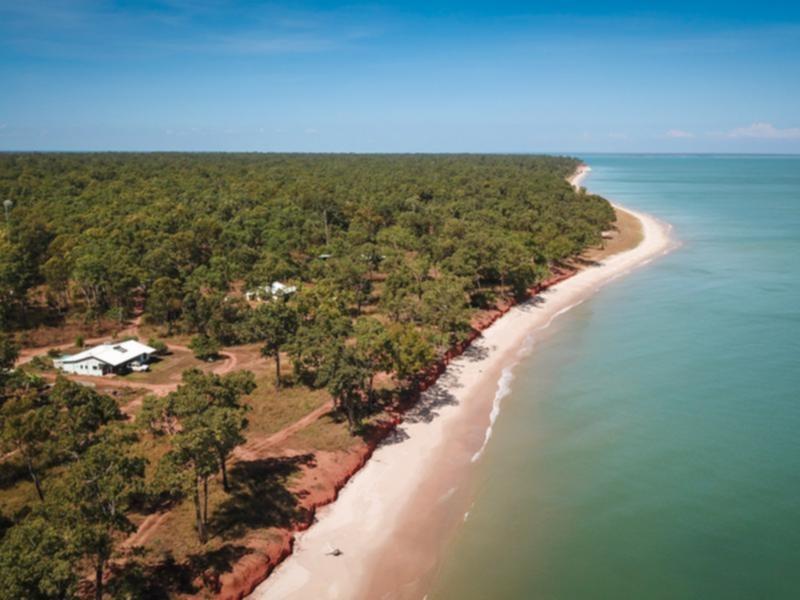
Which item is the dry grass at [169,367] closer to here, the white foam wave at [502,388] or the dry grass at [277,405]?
the dry grass at [277,405]

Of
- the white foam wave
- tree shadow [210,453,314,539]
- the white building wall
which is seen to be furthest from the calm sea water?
the white building wall

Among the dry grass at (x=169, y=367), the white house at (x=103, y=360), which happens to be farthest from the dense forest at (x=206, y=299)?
the white house at (x=103, y=360)

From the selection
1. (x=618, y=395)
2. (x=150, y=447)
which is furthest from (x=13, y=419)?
(x=618, y=395)

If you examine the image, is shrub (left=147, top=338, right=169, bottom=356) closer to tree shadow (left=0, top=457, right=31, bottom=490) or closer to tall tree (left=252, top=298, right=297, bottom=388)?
tall tree (left=252, top=298, right=297, bottom=388)

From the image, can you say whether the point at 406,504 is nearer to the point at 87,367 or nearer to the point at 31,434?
the point at 31,434

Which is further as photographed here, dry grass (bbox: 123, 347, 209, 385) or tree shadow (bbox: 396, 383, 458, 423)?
dry grass (bbox: 123, 347, 209, 385)

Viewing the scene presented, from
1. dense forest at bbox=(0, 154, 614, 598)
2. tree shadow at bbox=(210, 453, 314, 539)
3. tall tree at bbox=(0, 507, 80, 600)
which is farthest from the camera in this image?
tree shadow at bbox=(210, 453, 314, 539)

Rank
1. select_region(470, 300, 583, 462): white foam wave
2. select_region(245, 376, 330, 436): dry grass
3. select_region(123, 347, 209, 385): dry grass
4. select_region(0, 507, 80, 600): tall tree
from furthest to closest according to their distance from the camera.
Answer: select_region(123, 347, 209, 385): dry grass, select_region(245, 376, 330, 436): dry grass, select_region(470, 300, 583, 462): white foam wave, select_region(0, 507, 80, 600): tall tree
